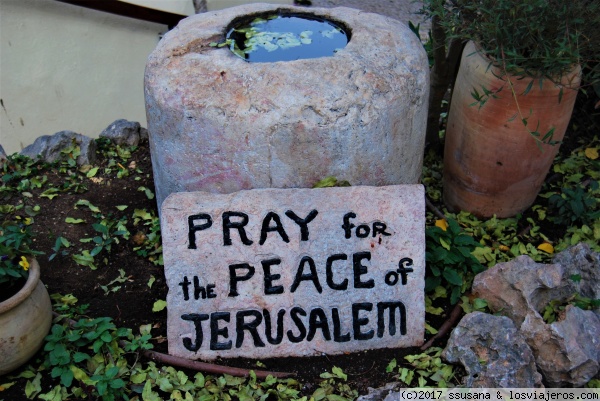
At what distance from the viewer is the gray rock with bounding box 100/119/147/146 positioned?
4.20 m

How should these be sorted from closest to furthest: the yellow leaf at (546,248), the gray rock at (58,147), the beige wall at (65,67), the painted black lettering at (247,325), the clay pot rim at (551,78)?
the painted black lettering at (247,325) < the clay pot rim at (551,78) < the yellow leaf at (546,248) < the gray rock at (58,147) < the beige wall at (65,67)

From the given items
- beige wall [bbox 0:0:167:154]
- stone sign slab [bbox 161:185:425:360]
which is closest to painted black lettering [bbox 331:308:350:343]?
stone sign slab [bbox 161:185:425:360]

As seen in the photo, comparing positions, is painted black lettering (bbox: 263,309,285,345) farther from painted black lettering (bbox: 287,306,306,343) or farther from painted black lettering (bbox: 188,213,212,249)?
painted black lettering (bbox: 188,213,212,249)

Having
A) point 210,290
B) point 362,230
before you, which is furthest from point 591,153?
point 210,290

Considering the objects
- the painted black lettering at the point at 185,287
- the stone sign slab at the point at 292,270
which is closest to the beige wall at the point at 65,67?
the stone sign slab at the point at 292,270

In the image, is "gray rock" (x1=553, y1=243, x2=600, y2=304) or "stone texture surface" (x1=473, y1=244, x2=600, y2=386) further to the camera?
"gray rock" (x1=553, y1=243, x2=600, y2=304)

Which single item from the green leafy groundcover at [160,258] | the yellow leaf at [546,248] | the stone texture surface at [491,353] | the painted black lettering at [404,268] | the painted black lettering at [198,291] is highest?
the painted black lettering at [404,268]

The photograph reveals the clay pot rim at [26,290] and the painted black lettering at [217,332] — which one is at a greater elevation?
the clay pot rim at [26,290]

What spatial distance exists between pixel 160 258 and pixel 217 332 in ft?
2.33

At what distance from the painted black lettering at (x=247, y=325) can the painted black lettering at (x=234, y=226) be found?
29 cm

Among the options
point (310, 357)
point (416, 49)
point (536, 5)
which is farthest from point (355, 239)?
point (536, 5)

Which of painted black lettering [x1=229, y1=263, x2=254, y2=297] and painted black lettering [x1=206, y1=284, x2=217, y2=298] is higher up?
→ painted black lettering [x1=229, y1=263, x2=254, y2=297]

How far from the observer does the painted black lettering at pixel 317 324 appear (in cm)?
273

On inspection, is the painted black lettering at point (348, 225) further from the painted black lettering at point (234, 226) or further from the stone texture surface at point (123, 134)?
the stone texture surface at point (123, 134)
